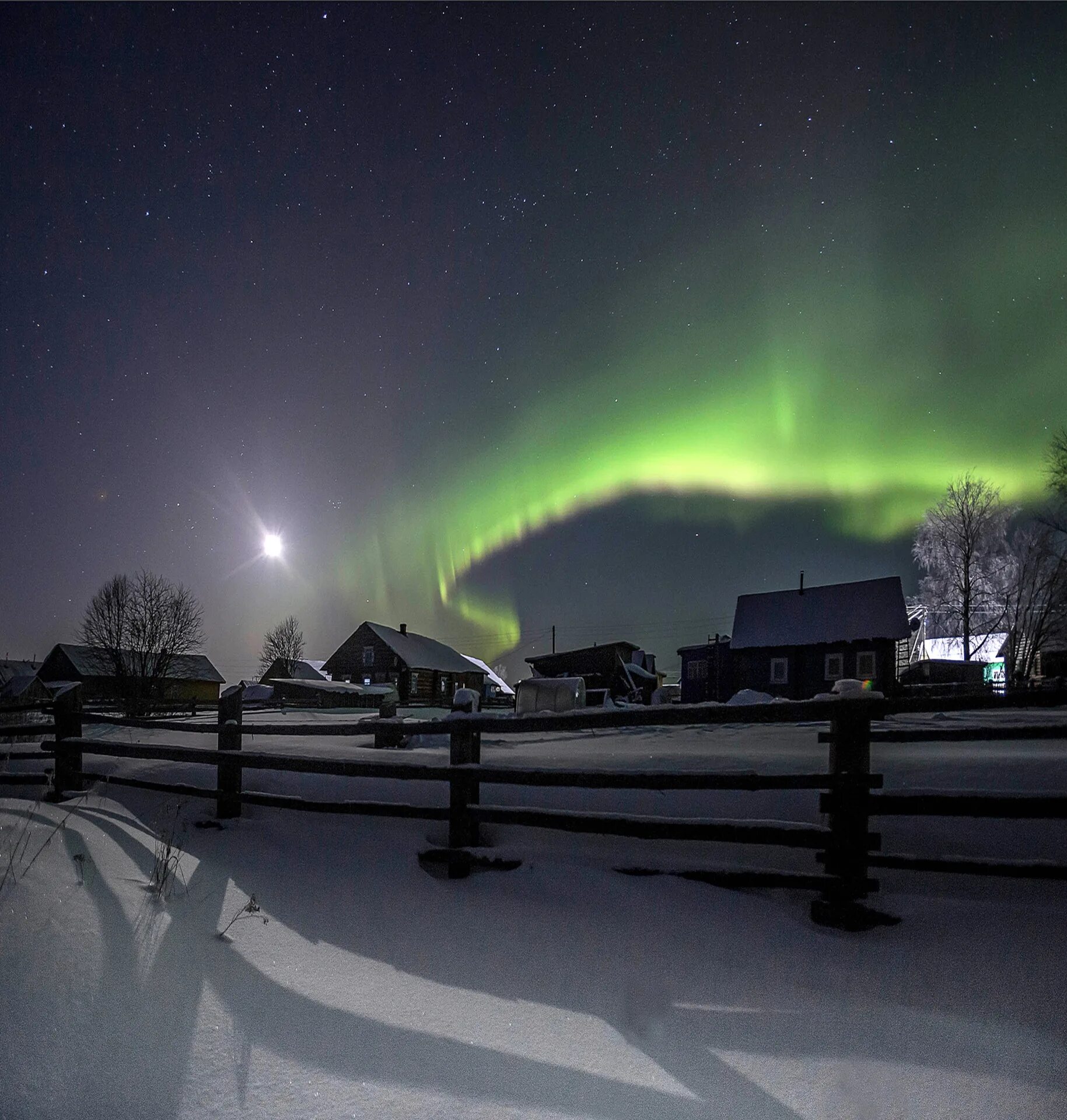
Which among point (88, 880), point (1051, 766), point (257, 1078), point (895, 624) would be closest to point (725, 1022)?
point (257, 1078)

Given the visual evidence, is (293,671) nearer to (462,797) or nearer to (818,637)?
(818,637)

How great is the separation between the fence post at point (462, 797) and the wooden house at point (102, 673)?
147ft

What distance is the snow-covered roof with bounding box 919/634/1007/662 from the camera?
150 ft

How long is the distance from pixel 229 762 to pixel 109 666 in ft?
148

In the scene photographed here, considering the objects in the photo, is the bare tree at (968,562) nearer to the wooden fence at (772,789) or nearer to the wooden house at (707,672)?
the wooden house at (707,672)

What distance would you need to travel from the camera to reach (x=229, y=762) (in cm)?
598

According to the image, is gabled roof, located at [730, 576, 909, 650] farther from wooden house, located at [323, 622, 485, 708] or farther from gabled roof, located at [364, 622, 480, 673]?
gabled roof, located at [364, 622, 480, 673]

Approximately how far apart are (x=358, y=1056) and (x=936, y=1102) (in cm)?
229

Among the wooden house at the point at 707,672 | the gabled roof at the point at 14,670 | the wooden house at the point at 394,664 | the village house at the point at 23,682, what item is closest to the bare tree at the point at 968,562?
the wooden house at the point at 707,672

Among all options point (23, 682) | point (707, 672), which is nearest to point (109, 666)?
point (23, 682)

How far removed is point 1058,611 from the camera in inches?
1155

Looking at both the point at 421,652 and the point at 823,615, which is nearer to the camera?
the point at 823,615

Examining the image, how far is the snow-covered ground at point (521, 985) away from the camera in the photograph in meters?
2.49

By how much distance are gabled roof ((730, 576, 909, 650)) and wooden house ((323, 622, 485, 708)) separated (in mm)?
21842
